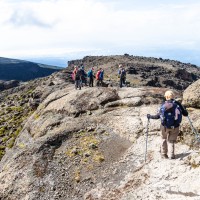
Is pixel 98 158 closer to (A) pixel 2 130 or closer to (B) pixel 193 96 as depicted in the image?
(B) pixel 193 96

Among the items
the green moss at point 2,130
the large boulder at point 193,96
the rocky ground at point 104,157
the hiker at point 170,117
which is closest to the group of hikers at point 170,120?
the hiker at point 170,117

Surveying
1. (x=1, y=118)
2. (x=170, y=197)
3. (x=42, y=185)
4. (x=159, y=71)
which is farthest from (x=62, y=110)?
(x=159, y=71)

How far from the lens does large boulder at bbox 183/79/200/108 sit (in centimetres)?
2800

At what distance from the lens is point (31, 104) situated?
5450 centimetres

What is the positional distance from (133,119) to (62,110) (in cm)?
923

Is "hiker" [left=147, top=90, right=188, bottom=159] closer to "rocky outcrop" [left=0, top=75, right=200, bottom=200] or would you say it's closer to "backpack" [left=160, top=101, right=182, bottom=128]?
"backpack" [left=160, top=101, right=182, bottom=128]

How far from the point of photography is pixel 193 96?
28328mm

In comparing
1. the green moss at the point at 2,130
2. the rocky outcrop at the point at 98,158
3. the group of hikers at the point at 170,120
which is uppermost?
the group of hikers at the point at 170,120

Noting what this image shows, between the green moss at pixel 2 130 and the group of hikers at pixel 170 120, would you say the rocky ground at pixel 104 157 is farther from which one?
the green moss at pixel 2 130

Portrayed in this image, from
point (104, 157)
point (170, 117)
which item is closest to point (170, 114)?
point (170, 117)

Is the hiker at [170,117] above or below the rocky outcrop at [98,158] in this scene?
above

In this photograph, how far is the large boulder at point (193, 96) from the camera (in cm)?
2800

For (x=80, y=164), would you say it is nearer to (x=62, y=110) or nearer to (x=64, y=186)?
(x=64, y=186)

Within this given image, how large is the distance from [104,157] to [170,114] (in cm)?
678
